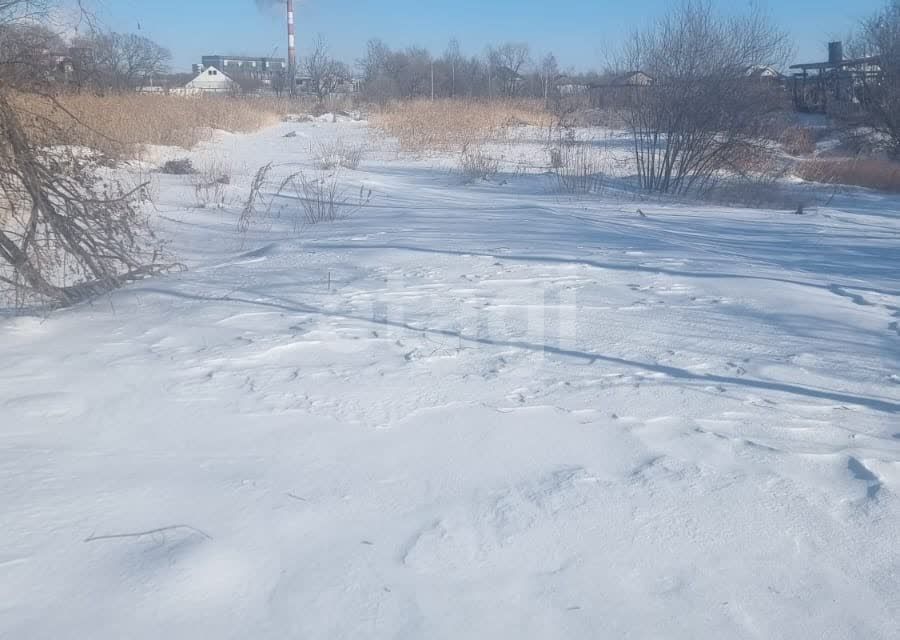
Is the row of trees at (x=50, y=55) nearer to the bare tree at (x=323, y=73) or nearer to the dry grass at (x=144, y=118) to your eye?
the dry grass at (x=144, y=118)

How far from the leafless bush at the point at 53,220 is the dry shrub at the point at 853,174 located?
1435 centimetres

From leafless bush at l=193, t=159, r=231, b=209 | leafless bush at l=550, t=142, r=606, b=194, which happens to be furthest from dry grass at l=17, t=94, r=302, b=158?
leafless bush at l=550, t=142, r=606, b=194

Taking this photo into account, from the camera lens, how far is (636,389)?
14.8ft

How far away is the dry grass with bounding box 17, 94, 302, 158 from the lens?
732 centimetres

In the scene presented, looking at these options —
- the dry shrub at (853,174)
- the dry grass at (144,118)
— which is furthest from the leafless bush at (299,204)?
the dry shrub at (853,174)

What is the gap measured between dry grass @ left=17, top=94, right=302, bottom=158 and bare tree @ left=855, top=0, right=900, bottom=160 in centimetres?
1649

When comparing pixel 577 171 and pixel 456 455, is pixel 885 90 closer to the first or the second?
pixel 577 171

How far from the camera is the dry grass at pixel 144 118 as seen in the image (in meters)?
7.32

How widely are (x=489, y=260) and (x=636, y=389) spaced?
Answer: 3.00 meters

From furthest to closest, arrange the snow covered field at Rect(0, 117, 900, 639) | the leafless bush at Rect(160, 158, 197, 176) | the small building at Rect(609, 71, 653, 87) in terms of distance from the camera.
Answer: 1. the small building at Rect(609, 71, 653, 87)
2. the leafless bush at Rect(160, 158, 197, 176)
3. the snow covered field at Rect(0, 117, 900, 639)

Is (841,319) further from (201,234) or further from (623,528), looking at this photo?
(201,234)

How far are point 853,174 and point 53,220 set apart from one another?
1604cm

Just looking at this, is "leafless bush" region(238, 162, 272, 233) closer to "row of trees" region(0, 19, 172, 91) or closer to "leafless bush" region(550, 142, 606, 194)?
"row of trees" region(0, 19, 172, 91)

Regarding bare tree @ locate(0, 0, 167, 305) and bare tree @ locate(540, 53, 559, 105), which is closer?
bare tree @ locate(0, 0, 167, 305)
